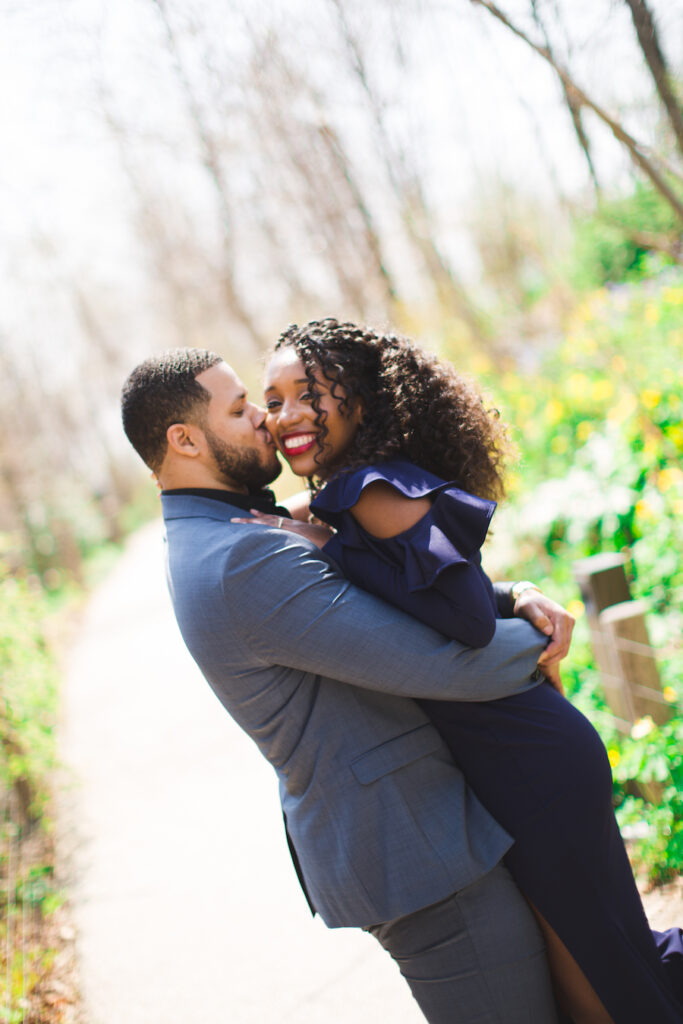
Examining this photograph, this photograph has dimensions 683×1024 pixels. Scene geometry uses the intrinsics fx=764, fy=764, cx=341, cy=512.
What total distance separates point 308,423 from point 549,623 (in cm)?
85

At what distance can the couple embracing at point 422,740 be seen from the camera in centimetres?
173

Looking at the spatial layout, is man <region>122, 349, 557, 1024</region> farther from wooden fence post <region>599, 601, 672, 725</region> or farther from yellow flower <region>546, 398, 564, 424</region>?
yellow flower <region>546, 398, 564, 424</region>

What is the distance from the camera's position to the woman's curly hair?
6.88 feet

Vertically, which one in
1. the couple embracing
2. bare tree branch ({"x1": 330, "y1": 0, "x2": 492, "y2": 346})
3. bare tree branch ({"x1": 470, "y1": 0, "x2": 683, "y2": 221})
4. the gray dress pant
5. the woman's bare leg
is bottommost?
the woman's bare leg

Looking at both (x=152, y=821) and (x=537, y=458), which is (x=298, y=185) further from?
(x=152, y=821)

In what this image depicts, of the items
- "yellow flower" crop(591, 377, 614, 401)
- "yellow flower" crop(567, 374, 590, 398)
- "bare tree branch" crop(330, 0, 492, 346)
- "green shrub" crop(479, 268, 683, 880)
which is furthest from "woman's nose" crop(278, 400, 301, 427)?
"bare tree branch" crop(330, 0, 492, 346)

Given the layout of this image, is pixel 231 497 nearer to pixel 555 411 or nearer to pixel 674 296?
pixel 674 296

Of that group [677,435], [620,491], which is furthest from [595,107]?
[620,491]

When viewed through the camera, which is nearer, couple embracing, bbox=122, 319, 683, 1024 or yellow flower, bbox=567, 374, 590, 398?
couple embracing, bbox=122, 319, 683, 1024

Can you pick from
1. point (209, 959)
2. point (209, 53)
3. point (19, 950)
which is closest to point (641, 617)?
point (209, 959)

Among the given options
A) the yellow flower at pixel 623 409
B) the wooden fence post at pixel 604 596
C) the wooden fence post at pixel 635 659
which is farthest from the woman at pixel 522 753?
the yellow flower at pixel 623 409

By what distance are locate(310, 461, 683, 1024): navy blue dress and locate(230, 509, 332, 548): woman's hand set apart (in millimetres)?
139

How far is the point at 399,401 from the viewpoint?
→ 2.11 m

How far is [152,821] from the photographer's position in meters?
5.18
